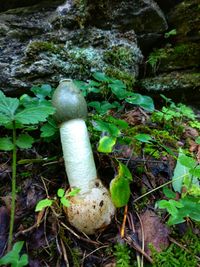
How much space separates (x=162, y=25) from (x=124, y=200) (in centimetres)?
229

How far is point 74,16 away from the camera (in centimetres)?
311

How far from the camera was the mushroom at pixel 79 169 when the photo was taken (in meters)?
1.80

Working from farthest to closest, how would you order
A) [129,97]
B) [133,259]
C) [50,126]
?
[129,97], [50,126], [133,259]

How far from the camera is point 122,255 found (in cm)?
170

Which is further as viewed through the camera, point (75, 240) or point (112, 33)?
point (112, 33)

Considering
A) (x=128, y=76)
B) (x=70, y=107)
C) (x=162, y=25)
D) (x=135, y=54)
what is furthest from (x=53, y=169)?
(x=162, y=25)

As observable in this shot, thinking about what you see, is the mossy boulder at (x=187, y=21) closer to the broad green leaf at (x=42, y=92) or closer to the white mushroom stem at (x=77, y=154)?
the broad green leaf at (x=42, y=92)

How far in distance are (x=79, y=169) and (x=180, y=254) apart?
0.74 meters

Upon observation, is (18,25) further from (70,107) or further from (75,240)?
(75,240)

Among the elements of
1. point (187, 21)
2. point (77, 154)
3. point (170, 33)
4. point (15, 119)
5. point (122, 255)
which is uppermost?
point (187, 21)

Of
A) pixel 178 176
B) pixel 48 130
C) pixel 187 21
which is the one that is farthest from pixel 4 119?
pixel 187 21

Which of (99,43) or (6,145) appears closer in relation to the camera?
(6,145)

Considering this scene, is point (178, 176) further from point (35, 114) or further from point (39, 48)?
point (39, 48)

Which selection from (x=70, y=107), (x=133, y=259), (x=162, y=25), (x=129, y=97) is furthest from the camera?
(x=162, y=25)
